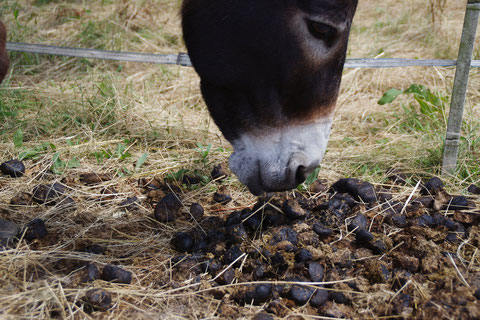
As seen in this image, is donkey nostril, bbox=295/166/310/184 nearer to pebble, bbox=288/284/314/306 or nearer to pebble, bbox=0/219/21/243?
pebble, bbox=288/284/314/306

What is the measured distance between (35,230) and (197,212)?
0.78 metres

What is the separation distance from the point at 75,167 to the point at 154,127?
716 mm

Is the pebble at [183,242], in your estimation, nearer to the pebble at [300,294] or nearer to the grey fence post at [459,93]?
the pebble at [300,294]

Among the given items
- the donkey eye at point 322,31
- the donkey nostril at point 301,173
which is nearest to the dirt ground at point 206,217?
the donkey nostril at point 301,173

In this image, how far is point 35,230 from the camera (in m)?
2.09

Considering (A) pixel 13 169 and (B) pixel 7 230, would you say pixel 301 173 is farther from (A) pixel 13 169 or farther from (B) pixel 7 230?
(A) pixel 13 169

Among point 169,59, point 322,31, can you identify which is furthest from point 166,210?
point 169,59

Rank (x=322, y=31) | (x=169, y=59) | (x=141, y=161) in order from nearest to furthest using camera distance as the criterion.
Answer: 1. (x=322, y=31)
2. (x=141, y=161)
3. (x=169, y=59)

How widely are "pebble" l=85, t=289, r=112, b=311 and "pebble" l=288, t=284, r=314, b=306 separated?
0.70 metres

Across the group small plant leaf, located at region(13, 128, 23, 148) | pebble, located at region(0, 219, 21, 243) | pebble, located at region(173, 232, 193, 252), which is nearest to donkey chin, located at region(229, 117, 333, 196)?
pebble, located at region(173, 232, 193, 252)

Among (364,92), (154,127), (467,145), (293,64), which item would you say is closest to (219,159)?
(154,127)

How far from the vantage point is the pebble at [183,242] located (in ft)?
6.73

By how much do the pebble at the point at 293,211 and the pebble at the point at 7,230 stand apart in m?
1.30

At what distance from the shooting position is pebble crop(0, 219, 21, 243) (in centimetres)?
205
